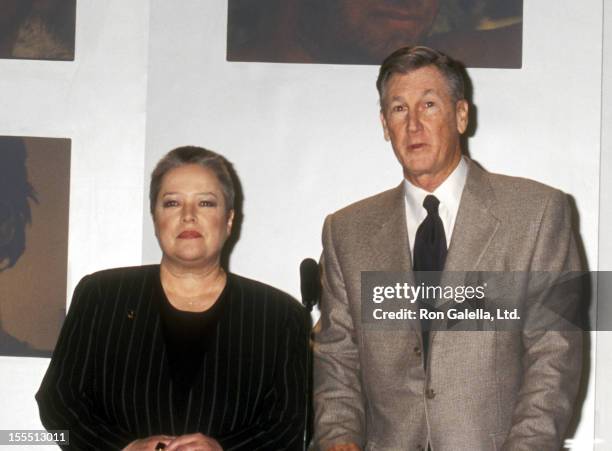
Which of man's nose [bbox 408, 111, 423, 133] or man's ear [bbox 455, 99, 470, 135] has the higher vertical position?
man's ear [bbox 455, 99, 470, 135]

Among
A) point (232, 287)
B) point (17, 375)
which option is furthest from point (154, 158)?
point (17, 375)

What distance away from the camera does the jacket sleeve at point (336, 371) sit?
7.21 feet

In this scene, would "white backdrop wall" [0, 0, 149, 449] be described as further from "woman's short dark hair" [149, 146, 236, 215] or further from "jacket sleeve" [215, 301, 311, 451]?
"jacket sleeve" [215, 301, 311, 451]

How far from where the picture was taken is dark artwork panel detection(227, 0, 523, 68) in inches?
100

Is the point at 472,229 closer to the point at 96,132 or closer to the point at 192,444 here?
the point at 192,444

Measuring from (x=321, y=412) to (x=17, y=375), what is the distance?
103 cm

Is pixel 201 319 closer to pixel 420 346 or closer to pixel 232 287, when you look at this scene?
pixel 232 287

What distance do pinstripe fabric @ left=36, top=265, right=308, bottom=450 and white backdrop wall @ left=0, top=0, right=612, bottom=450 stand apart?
1.32 feet

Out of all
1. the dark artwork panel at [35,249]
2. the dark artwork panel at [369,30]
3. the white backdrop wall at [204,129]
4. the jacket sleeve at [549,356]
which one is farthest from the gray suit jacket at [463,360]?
the dark artwork panel at [35,249]

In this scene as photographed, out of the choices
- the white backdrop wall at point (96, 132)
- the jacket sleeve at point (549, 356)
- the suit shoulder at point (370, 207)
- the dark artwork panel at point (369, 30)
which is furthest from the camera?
the white backdrop wall at point (96, 132)

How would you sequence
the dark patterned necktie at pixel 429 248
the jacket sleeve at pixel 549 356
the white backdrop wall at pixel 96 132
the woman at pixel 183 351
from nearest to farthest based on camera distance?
the jacket sleeve at pixel 549 356 → the woman at pixel 183 351 → the dark patterned necktie at pixel 429 248 → the white backdrop wall at pixel 96 132

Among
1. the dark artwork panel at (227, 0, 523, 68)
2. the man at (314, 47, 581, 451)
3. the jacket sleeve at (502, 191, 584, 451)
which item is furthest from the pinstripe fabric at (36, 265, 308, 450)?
the dark artwork panel at (227, 0, 523, 68)

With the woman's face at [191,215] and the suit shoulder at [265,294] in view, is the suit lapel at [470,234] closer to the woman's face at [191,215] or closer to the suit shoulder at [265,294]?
the suit shoulder at [265,294]

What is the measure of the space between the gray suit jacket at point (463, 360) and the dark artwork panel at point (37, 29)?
3.73ft
